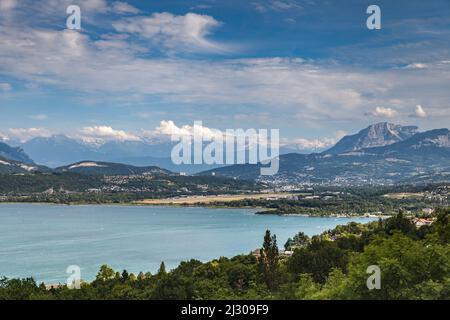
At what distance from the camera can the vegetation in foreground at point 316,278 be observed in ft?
26.6

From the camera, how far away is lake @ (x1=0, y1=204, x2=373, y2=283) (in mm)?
29031

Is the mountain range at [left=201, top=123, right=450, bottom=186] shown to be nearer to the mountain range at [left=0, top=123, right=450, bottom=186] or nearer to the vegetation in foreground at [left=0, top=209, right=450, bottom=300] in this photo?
the mountain range at [left=0, top=123, right=450, bottom=186]

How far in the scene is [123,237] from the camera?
40.6 m

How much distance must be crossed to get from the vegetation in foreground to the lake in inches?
373

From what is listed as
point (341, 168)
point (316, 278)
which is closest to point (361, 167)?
point (341, 168)

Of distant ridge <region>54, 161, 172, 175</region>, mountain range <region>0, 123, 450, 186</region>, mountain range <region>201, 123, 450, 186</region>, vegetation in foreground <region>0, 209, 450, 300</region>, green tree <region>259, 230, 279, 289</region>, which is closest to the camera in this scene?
vegetation in foreground <region>0, 209, 450, 300</region>

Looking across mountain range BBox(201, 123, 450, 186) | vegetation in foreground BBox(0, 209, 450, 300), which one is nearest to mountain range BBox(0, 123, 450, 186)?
mountain range BBox(201, 123, 450, 186)

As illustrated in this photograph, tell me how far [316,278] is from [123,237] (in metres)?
28.3

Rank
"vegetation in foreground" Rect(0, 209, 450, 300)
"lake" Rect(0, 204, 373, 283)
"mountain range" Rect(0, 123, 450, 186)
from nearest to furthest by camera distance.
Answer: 1. "vegetation in foreground" Rect(0, 209, 450, 300)
2. "lake" Rect(0, 204, 373, 283)
3. "mountain range" Rect(0, 123, 450, 186)

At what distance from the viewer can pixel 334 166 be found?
552 feet

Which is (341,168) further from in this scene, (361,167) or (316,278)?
(316,278)

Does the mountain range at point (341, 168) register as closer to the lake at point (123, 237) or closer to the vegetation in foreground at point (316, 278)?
the lake at point (123, 237)

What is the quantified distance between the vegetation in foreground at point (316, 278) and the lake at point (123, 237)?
31.1 feet
